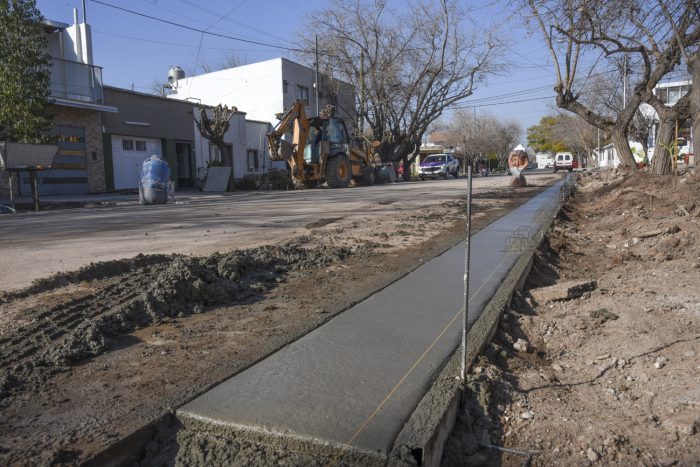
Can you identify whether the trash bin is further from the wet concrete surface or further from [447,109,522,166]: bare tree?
[447,109,522,166]: bare tree

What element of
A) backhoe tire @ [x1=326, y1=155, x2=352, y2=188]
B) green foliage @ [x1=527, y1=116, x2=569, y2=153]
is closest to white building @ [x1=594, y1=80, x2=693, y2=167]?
green foliage @ [x1=527, y1=116, x2=569, y2=153]

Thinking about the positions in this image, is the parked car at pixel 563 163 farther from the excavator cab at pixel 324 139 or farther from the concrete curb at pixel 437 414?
the concrete curb at pixel 437 414

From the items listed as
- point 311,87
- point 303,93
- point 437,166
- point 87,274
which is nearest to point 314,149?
point 87,274

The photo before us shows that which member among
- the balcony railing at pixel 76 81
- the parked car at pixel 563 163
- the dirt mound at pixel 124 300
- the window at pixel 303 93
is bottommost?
the dirt mound at pixel 124 300

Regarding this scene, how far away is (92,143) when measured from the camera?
2469 cm

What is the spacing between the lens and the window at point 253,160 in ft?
124

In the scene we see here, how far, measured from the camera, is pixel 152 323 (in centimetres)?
444

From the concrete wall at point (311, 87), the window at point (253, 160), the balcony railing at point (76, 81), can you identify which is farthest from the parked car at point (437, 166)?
the balcony railing at point (76, 81)

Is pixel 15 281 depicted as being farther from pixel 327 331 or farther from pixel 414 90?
pixel 414 90

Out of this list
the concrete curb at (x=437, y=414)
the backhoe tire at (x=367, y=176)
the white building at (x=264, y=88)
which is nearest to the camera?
the concrete curb at (x=437, y=414)

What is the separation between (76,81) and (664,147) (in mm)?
23448

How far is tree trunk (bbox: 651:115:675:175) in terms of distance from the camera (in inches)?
705

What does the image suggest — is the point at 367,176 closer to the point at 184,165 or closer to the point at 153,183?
the point at 184,165

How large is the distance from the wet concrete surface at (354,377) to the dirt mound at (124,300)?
1.23 m
